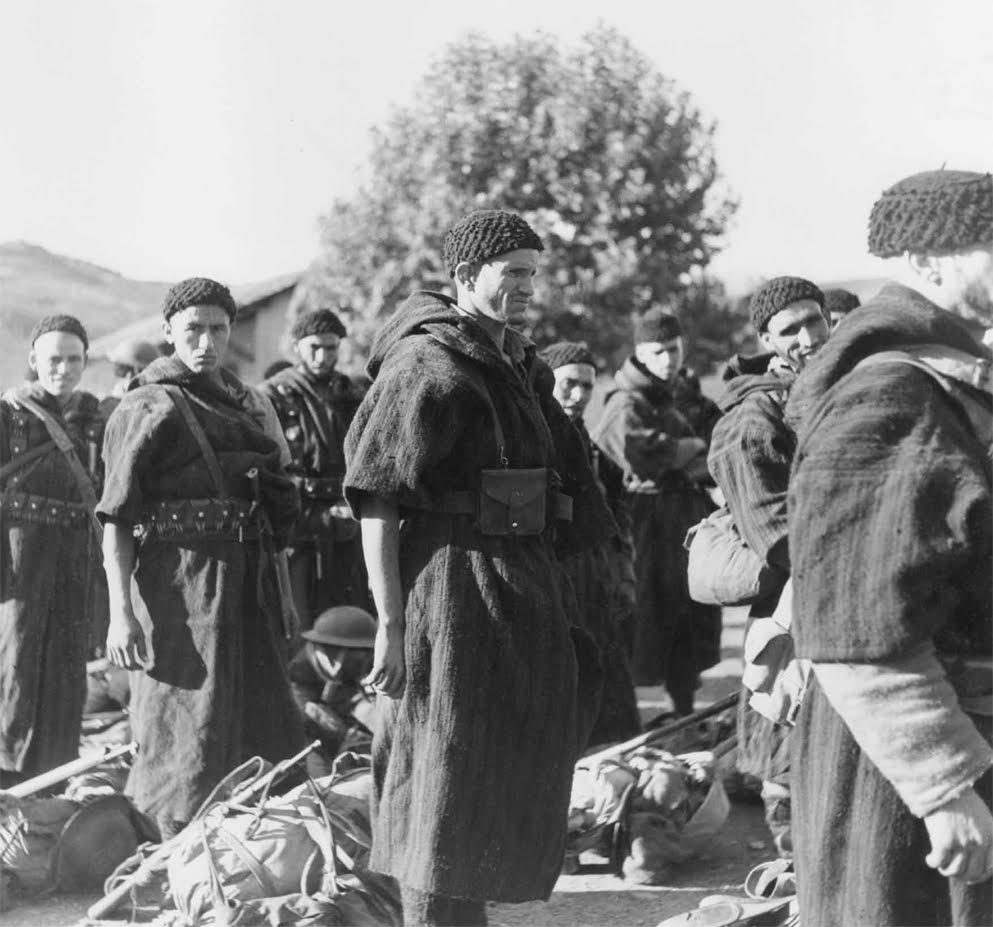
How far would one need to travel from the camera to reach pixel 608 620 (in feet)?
22.3

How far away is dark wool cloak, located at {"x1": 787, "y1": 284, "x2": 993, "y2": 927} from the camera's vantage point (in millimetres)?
2324

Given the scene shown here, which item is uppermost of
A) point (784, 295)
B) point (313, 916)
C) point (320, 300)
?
point (320, 300)

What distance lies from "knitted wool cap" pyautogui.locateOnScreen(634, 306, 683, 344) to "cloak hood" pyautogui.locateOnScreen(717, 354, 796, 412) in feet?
8.72

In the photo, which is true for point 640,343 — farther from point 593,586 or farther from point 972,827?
point 972,827

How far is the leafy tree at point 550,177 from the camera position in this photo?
20.6m

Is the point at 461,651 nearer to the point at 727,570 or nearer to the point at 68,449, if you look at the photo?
the point at 727,570

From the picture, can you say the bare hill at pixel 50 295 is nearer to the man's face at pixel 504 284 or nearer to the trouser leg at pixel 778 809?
the man's face at pixel 504 284

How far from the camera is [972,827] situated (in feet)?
7.61

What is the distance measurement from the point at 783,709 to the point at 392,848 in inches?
41.9

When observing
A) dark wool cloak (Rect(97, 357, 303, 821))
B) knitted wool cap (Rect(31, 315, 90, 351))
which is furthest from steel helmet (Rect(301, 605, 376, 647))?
knitted wool cap (Rect(31, 315, 90, 351))

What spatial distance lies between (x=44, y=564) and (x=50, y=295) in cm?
459

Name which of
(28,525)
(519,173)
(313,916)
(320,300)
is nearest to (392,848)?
(313,916)

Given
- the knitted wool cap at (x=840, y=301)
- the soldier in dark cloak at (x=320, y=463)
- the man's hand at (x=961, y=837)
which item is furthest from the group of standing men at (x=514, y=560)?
the soldier in dark cloak at (x=320, y=463)

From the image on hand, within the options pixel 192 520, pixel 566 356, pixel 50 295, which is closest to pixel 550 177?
pixel 50 295
